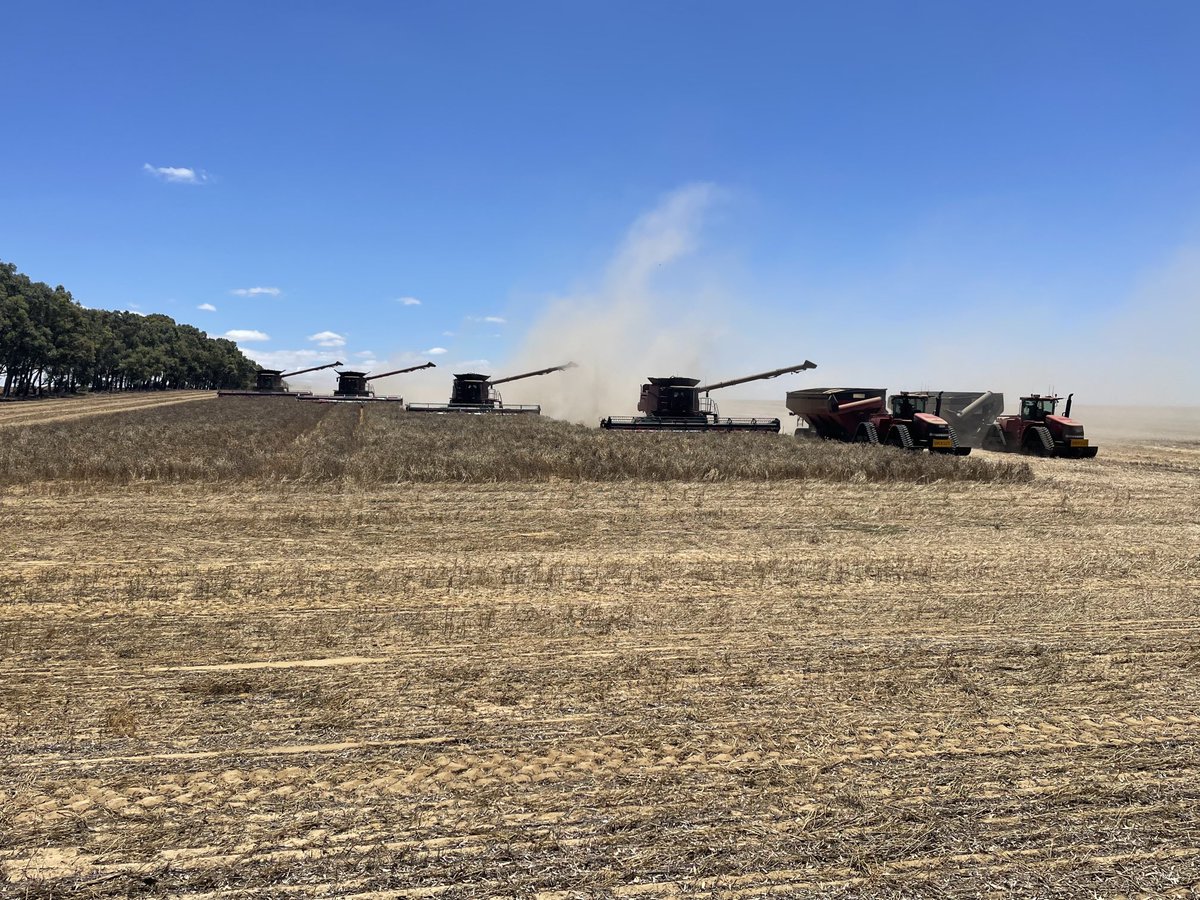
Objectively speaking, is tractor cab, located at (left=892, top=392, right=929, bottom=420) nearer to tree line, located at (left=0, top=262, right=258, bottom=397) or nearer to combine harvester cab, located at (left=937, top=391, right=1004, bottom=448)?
combine harvester cab, located at (left=937, top=391, right=1004, bottom=448)

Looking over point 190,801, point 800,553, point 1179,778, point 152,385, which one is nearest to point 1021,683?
point 1179,778

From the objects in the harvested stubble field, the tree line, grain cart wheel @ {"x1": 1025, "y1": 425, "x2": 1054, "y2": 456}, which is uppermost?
the tree line

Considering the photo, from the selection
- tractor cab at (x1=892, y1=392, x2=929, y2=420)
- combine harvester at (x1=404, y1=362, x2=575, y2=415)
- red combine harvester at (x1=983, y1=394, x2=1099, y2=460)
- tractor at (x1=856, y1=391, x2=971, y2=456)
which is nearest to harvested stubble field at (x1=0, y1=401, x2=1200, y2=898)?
tractor at (x1=856, y1=391, x2=971, y2=456)

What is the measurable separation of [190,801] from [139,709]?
1558 millimetres

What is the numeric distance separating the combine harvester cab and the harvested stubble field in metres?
19.6

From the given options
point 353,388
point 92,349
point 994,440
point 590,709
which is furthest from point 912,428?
point 92,349

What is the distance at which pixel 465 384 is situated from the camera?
58.9m

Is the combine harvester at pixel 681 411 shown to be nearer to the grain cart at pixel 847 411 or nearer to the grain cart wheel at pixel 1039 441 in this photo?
the grain cart at pixel 847 411

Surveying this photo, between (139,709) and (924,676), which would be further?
(924,676)

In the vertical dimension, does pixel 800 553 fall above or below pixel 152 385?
below

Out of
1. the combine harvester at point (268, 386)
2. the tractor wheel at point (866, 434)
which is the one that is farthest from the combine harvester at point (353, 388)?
the tractor wheel at point (866, 434)

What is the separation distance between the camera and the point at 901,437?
2814 cm

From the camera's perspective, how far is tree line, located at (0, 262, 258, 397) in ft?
Answer: 227

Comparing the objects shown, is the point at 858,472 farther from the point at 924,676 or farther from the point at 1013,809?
the point at 1013,809
